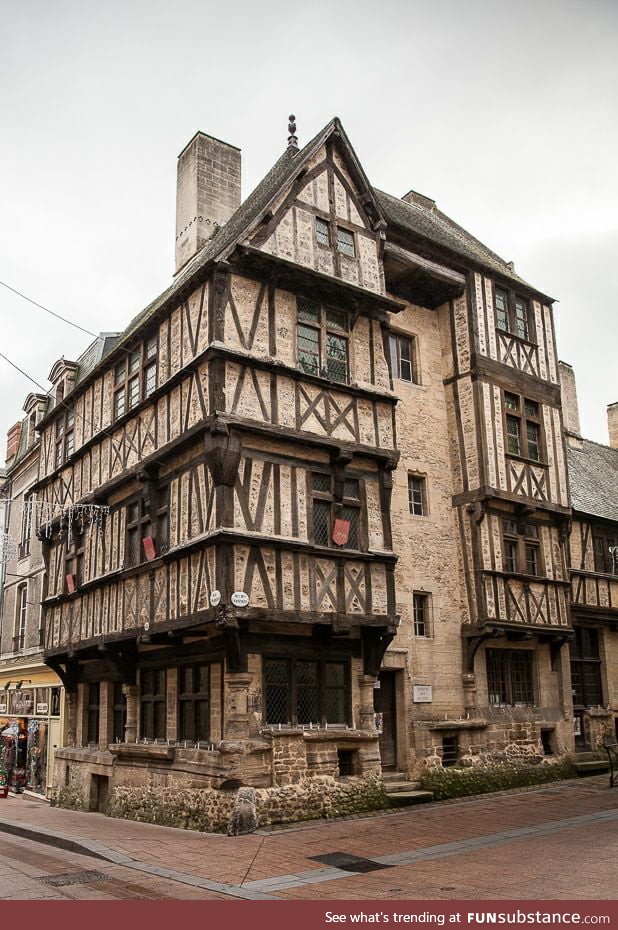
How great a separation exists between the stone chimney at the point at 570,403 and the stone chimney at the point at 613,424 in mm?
4036

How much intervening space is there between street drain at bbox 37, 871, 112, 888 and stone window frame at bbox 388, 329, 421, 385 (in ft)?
36.0

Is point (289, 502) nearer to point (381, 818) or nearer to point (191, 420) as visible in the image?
point (191, 420)

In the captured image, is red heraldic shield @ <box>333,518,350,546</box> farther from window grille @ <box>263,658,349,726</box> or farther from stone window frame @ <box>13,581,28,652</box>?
stone window frame @ <box>13,581,28,652</box>

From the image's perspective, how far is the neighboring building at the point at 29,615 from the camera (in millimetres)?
19859

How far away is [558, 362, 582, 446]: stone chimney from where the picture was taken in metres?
24.8

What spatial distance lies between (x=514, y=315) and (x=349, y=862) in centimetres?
1259

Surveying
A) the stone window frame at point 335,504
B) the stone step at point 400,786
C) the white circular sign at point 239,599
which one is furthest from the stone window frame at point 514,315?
the stone step at point 400,786

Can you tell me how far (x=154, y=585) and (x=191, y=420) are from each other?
2.84m

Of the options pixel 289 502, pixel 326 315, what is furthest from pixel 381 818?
pixel 326 315

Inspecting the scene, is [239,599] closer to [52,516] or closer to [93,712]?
[93,712]

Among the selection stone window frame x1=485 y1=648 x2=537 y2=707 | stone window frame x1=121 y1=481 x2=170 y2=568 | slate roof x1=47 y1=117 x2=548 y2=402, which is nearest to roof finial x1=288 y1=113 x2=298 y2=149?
slate roof x1=47 y1=117 x2=548 y2=402

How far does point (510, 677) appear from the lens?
16891 millimetres

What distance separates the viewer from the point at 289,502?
1319 cm

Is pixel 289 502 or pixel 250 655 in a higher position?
pixel 289 502
